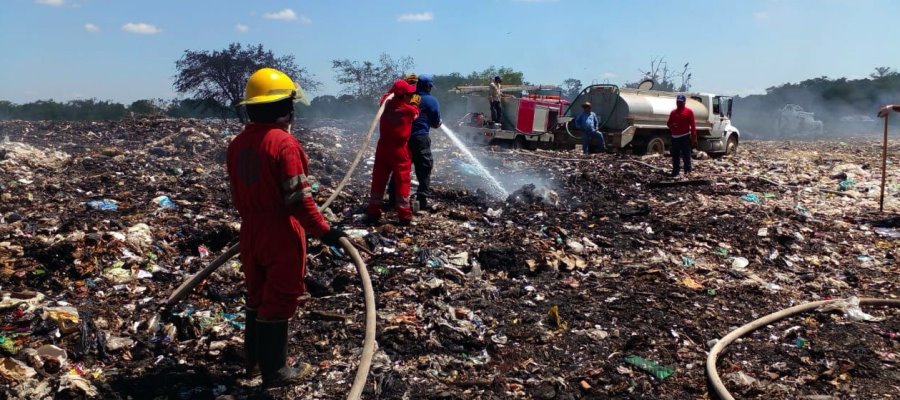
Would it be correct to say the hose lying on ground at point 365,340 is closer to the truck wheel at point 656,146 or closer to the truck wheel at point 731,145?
the truck wheel at point 656,146

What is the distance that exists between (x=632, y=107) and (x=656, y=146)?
1.23 meters

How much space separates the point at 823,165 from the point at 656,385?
12.4 metres

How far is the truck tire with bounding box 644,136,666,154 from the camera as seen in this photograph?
1579cm

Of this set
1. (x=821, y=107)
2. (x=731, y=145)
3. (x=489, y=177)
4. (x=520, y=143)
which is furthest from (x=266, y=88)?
(x=821, y=107)

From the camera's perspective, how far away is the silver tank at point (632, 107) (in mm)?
15594

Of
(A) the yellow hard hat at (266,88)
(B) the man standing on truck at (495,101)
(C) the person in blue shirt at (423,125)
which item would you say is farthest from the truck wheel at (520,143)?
(A) the yellow hard hat at (266,88)

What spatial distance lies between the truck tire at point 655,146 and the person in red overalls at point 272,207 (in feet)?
44.7

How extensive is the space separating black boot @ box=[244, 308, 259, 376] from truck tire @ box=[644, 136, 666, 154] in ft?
44.8

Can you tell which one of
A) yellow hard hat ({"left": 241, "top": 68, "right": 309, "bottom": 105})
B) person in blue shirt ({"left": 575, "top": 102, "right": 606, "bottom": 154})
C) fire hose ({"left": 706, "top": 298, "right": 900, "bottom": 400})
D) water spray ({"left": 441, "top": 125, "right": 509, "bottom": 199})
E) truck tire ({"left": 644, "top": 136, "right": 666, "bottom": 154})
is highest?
yellow hard hat ({"left": 241, "top": 68, "right": 309, "bottom": 105})

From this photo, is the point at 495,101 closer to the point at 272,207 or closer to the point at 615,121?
the point at 615,121

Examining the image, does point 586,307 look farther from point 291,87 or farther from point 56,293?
point 56,293

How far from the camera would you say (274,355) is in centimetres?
340

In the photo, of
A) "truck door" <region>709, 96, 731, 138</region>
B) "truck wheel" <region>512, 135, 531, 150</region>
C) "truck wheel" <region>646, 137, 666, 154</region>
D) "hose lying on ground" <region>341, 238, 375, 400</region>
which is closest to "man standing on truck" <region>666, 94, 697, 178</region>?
"truck wheel" <region>646, 137, 666, 154</region>

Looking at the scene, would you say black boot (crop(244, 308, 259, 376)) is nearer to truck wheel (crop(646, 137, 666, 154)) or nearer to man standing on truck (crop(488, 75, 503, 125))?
truck wheel (crop(646, 137, 666, 154))
